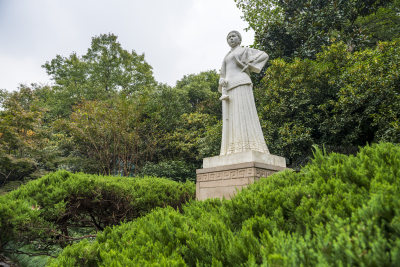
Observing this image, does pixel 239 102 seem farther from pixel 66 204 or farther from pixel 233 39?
pixel 66 204

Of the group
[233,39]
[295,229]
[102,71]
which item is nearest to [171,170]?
[233,39]

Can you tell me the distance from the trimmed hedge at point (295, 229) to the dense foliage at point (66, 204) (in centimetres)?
180

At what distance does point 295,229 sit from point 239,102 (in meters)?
4.22

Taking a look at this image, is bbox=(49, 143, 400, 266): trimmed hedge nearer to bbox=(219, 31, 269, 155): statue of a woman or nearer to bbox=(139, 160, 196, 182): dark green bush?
bbox=(219, 31, 269, 155): statue of a woman

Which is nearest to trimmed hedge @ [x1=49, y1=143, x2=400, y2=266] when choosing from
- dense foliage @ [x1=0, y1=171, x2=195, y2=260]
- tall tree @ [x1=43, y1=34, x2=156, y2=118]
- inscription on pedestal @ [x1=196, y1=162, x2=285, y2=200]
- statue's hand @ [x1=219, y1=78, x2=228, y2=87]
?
dense foliage @ [x1=0, y1=171, x2=195, y2=260]

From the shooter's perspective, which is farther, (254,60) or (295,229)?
(254,60)

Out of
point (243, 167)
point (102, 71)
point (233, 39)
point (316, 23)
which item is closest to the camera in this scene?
point (243, 167)

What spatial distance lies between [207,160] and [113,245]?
3.36 metres

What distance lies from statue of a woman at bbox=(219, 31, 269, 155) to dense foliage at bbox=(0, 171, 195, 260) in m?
1.79

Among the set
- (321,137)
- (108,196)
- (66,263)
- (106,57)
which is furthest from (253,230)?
(106,57)

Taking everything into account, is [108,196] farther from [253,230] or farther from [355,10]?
[355,10]

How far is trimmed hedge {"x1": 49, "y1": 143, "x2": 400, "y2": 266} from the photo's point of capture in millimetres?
1395

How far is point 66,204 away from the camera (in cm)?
479

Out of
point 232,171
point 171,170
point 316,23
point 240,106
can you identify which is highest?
point 316,23
